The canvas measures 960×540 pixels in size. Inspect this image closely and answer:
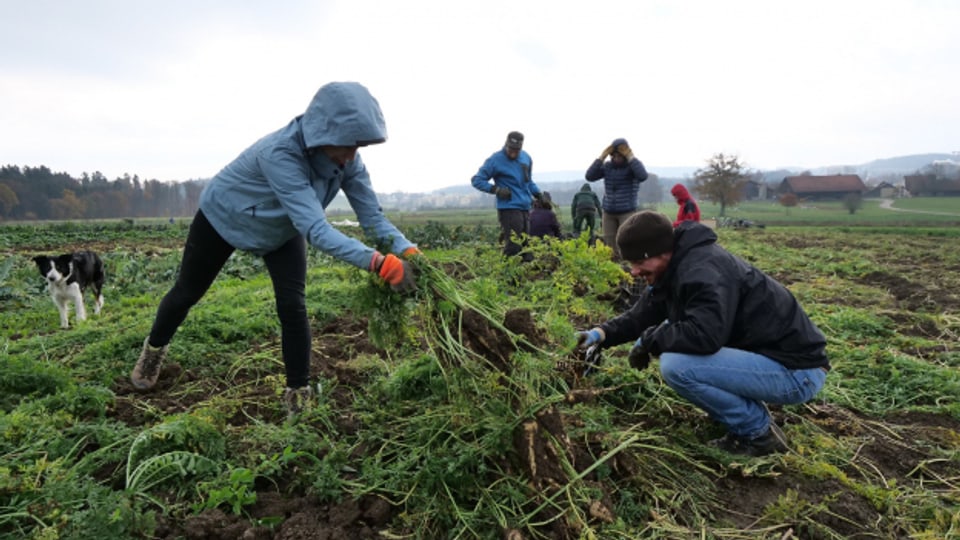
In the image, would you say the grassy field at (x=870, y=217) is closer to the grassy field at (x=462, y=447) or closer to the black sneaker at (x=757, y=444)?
the grassy field at (x=462, y=447)

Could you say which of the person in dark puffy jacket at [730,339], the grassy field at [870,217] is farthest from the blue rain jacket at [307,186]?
the grassy field at [870,217]

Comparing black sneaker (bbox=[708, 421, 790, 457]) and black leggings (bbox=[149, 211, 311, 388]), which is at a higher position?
black leggings (bbox=[149, 211, 311, 388])

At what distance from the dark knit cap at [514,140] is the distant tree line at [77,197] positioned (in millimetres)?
47156

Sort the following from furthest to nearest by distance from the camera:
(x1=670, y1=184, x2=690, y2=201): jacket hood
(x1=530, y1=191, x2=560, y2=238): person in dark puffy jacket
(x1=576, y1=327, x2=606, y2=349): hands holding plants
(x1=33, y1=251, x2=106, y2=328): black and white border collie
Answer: (x1=530, y1=191, x2=560, y2=238): person in dark puffy jacket
(x1=33, y1=251, x2=106, y2=328): black and white border collie
(x1=670, y1=184, x2=690, y2=201): jacket hood
(x1=576, y1=327, x2=606, y2=349): hands holding plants

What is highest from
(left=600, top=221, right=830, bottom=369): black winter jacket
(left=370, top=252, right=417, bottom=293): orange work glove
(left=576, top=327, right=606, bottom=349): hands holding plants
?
(left=370, top=252, right=417, bottom=293): orange work glove

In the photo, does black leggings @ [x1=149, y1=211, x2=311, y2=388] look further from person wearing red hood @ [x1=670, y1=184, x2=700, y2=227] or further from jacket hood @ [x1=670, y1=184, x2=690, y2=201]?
jacket hood @ [x1=670, y1=184, x2=690, y2=201]

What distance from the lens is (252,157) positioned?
3.23 m

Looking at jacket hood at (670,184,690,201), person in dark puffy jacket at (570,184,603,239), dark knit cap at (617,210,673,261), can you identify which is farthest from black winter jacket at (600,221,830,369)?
person in dark puffy jacket at (570,184,603,239)

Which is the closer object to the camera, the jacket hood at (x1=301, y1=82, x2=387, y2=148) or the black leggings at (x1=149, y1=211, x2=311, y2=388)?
the jacket hood at (x1=301, y1=82, x2=387, y2=148)

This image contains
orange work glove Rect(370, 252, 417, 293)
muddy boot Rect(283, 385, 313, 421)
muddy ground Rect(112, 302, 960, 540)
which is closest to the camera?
muddy ground Rect(112, 302, 960, 540)

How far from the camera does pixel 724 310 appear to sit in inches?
114

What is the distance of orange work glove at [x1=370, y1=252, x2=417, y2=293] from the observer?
9.14ft

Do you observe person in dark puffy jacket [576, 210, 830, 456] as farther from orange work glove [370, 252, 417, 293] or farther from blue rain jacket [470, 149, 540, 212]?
blue rain jacket [470, 149, 540, 212]

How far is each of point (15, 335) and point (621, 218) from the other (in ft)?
26.5
